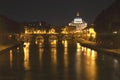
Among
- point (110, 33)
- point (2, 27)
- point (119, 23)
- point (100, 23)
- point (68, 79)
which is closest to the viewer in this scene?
point (68, 79)

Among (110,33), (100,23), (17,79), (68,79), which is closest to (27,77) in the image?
(17,79)

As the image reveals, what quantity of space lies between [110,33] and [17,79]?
47.2m

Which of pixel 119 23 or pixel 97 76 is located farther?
pixel 119 23

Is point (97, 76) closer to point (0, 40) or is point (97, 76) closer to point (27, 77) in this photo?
point (27, 77)

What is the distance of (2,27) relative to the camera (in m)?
84.8

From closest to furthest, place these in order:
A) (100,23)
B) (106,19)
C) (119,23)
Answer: (119,23), (106,19), (100,23)

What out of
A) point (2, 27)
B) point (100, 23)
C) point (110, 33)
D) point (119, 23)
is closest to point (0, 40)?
point (2, 27)

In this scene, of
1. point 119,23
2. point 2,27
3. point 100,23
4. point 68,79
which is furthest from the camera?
point 2,27

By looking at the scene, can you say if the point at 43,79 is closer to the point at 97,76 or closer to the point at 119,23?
the point at 97,76

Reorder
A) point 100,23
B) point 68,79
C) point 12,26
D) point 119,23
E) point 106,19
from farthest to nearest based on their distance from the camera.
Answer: point 12,26 → point 100,23 → point 106,19 → point 119,23 → point 68,79

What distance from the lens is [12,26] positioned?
102 m

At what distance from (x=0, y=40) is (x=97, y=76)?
2418 inches

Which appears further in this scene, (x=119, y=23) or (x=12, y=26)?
(x=12, y=26)

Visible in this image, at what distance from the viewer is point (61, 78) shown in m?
17.7
